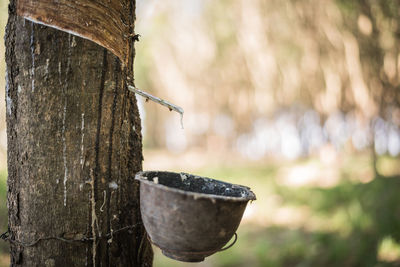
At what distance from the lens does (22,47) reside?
1.27m

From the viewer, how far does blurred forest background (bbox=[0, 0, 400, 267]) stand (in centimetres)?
386

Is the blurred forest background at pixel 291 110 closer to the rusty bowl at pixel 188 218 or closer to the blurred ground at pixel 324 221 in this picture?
the blurred ground at pixel 324 221

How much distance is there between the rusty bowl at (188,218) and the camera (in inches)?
43.2

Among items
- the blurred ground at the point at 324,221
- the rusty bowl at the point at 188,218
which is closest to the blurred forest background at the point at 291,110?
the blurred ground at the point at 324,221

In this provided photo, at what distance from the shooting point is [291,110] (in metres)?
10.1

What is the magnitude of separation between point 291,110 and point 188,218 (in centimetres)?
957

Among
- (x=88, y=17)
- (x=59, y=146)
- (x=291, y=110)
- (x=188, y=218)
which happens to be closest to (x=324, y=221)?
(x=188, y=218)

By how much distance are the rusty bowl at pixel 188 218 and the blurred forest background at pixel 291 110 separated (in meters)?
1.59

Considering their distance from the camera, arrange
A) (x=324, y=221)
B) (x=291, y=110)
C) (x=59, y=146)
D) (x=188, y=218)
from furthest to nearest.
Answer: (x=291, y=110) → (x=324, y=221) → (x=59, y=146) → (x=188, y=218)

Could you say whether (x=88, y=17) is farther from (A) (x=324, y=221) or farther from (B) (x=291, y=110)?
(B) (x=291, y=110)

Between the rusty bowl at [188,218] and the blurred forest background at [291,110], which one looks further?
the blurred forest background at [291,110]

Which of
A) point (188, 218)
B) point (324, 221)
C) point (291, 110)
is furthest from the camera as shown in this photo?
point (291, 110)

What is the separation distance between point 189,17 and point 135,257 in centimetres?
1091

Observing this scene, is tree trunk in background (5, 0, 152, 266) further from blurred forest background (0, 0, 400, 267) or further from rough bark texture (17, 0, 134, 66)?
blurred forest background (0, 0, 400, 267)
